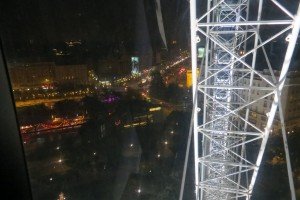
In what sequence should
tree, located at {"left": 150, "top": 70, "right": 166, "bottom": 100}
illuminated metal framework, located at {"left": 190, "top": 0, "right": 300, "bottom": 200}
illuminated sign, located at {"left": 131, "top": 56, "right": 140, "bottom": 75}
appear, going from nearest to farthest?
illuminated metal framework, located at {"left": 190, "top": 0, "right": 300, "bottom": 200} → illuminated sign, located at {"left": 131, "top": 56, "right": 140, "bottom": 75} → tree, located at {"left": 150, "top": 70, "right": 166, "bottom": 100}

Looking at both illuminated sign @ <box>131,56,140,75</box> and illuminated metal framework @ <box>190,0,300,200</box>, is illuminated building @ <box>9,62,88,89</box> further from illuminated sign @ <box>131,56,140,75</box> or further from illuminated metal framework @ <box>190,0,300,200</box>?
illuminated metal framework @ <box>190,0,300,200</box>

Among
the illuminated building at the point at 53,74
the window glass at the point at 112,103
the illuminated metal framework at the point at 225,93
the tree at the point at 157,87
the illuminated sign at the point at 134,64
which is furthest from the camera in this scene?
the tree at the point at 157,87

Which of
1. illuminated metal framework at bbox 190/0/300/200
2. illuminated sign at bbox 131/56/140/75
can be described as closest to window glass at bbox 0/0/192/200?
illuminated sign at bbox 131/56/140/75

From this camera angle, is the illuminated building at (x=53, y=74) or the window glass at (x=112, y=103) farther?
the window glass at (x=112, y=103)

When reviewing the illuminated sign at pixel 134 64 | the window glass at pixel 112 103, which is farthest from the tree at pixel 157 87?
the illuminated sign at pixel 134 64

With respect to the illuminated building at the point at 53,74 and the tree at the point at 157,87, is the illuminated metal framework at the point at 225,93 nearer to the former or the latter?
the illuminated building at the point at 53,74

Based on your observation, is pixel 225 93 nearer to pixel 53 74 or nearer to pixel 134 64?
pixel 53 74

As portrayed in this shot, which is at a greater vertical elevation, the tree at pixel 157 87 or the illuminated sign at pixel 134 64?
the illuminated sign at pixel 134 64

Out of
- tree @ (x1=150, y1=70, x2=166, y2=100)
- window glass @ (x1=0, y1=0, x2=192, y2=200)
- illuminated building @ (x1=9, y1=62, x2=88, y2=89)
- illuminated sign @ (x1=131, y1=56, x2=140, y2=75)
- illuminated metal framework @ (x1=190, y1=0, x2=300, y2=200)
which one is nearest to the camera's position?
illuminated metal framework @ (x1=190, y1=0, x2=300, y2=200)

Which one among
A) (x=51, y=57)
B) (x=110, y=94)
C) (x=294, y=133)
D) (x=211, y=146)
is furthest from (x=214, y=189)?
(x=110, y=94)
